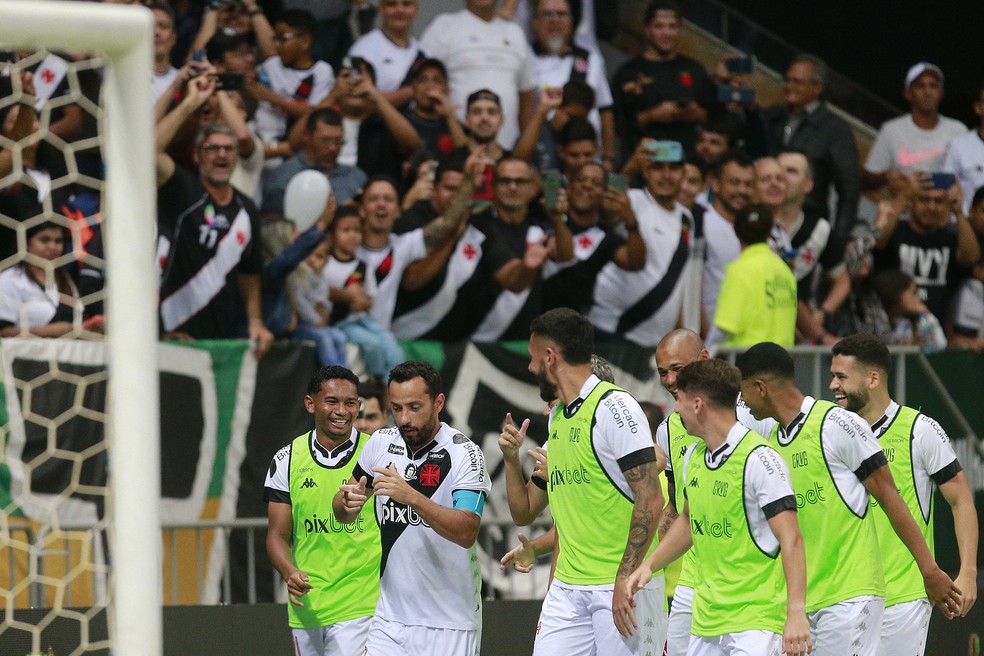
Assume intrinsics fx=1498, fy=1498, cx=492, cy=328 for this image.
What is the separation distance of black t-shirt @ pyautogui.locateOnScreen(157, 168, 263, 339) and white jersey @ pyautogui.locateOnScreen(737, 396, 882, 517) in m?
4.10

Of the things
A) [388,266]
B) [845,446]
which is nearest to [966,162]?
[388,266]

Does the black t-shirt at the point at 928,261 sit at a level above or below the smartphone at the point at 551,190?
below

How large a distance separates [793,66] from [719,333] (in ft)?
13.1

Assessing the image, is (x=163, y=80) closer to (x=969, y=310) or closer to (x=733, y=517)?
(x=733, y=517)

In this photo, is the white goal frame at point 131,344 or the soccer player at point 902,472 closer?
the white goal frame at point 131,344

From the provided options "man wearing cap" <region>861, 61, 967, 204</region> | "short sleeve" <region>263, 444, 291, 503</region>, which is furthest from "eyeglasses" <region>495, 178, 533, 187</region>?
"man wearing cap" <region>861, 61, 967, 204</region>

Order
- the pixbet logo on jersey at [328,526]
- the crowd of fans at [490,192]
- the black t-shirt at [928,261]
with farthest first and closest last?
the black t-shirt at [928,261] → the crowd of fans at [490,192] → the pixbet logo on jersey at [328,526]

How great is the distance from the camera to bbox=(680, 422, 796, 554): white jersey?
6.18 m

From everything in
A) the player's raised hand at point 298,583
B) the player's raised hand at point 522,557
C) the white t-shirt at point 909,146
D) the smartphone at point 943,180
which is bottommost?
the player's raised hand at point 298,583

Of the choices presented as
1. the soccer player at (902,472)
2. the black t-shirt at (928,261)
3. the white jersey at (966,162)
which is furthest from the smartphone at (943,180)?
the soccer player at (902,472)

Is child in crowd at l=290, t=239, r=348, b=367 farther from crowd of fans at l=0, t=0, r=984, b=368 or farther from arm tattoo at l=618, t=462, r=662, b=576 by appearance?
arm tattoo at l=618, t=462, r=662, b=576

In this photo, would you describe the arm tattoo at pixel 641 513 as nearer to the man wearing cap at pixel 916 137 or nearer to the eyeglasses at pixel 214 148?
the eyeglasses at pixel 214 148

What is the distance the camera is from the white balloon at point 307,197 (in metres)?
9.93

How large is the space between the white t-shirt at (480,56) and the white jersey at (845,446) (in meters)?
5.40
